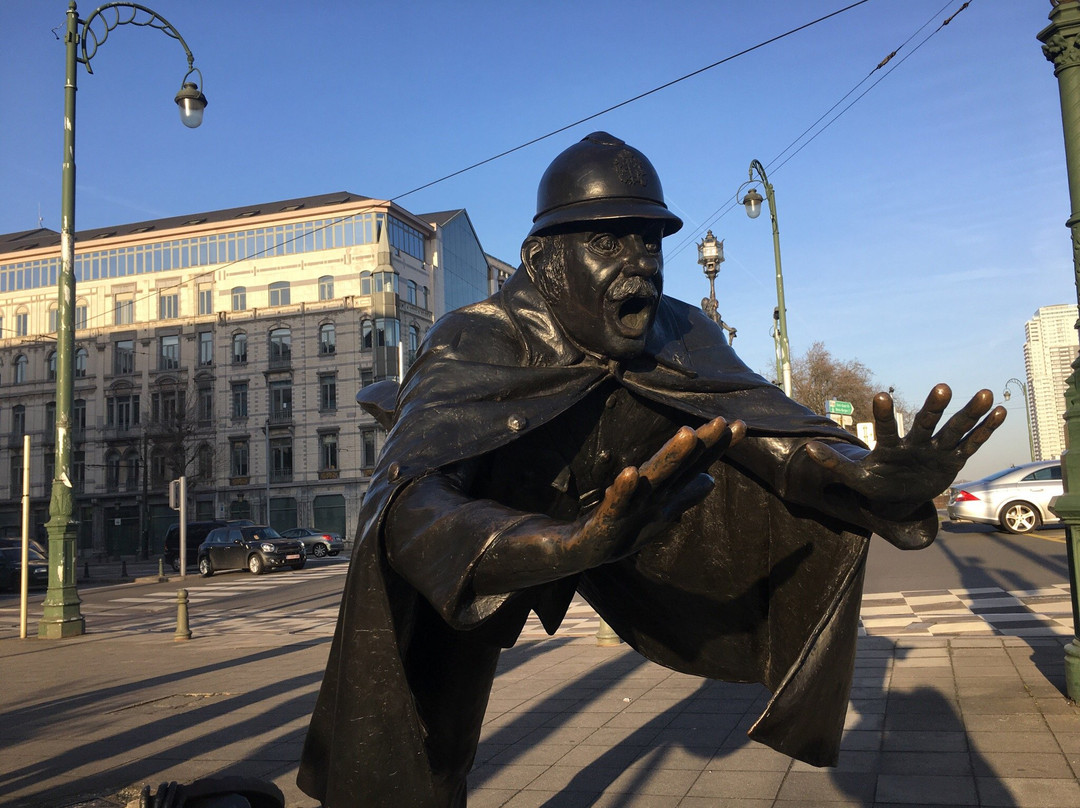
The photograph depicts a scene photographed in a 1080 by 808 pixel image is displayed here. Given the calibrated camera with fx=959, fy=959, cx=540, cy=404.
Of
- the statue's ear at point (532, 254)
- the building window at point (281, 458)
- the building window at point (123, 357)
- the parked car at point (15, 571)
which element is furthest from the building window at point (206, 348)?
the statue's ear at point (532, 254)

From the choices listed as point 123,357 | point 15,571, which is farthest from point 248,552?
point 123,357

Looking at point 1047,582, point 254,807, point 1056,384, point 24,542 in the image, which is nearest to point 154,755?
point 254,807

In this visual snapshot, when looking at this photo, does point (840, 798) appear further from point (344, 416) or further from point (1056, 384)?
point (1056, 384)

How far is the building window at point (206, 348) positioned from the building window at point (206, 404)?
4.61 feet

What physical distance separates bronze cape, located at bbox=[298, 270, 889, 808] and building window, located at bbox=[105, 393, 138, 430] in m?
56.3

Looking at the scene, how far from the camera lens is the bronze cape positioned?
2.04 meters

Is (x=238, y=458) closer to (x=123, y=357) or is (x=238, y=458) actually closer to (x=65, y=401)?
(x=123, y=357)

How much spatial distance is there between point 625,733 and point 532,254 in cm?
463

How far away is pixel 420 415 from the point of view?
219cm

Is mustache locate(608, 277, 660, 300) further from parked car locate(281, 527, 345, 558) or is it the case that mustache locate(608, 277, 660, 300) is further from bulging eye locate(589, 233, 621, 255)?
parked car locate(281, 527, 345, 558)

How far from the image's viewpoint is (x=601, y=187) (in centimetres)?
241

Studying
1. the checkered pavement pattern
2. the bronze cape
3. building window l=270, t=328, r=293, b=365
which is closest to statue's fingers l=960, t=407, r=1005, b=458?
the bronze cape

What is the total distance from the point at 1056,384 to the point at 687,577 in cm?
8074

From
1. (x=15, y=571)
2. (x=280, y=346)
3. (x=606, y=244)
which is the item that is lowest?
(x=15, y=571)
